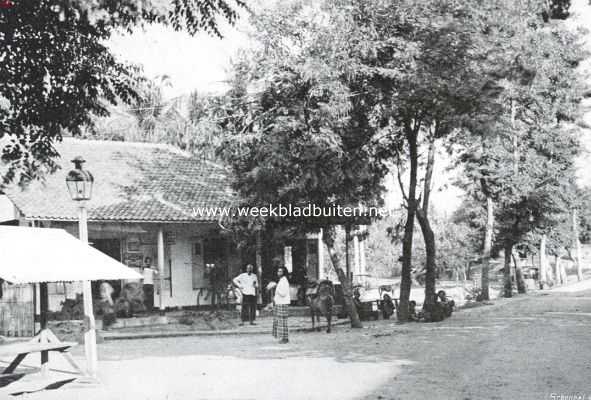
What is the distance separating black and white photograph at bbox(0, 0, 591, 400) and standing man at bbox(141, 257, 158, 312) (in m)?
0.08

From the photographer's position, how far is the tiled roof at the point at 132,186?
2034 centimetres

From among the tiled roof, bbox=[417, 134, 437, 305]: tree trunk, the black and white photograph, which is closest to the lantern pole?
the black and white photograph

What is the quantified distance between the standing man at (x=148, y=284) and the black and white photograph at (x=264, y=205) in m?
0.08

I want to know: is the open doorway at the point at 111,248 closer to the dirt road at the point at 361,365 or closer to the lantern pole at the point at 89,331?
the dirt road at the point at 361,365

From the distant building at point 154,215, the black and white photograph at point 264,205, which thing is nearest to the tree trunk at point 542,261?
the black and white photograph at point 264,205

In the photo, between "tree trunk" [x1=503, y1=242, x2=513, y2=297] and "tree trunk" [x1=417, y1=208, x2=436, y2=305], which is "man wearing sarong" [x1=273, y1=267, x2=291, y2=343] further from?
"tree trunk" [x1=503, y1=242, x2=513, y2=297]

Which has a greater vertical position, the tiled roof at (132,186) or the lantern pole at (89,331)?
the tiled roof at (132,186)

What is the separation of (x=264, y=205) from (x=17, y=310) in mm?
7416

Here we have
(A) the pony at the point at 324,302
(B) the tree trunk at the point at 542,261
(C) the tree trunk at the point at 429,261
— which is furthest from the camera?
(B) the tree trunk at the point at 542,261

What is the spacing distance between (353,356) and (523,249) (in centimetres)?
3562

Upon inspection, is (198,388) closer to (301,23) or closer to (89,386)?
(89,386)

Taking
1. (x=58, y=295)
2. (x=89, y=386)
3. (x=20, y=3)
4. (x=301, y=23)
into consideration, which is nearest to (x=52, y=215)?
(x=58, y=295)

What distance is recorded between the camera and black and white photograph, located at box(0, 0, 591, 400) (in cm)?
823

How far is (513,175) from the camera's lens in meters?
32.1
